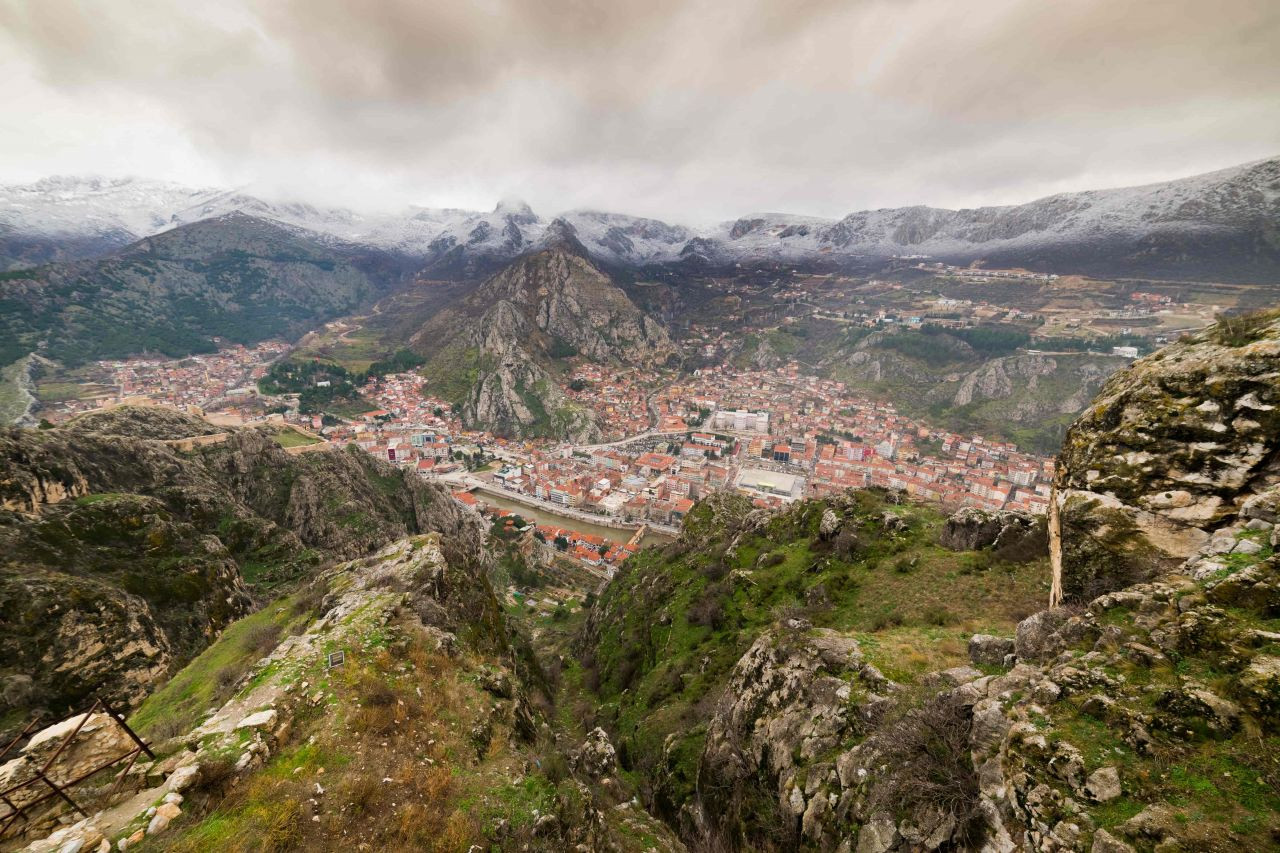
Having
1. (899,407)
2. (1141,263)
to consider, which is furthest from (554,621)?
(1141,263)

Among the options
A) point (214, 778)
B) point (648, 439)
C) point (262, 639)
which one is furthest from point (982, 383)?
point (214, 778)

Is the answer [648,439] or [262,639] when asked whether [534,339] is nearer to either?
[648,439]

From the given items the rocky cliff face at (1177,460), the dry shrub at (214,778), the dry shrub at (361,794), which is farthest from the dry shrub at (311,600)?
the rocky cliff face at (1177,460)

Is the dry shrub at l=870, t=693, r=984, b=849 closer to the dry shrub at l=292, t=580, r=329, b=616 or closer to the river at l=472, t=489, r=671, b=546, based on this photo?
the dry shrub at l=292, t=580, r=329, b=616

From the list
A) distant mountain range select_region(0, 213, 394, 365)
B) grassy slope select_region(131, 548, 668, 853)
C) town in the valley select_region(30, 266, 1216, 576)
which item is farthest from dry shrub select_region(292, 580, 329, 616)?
distant mountain range select_region(0, 213, 394, 365)

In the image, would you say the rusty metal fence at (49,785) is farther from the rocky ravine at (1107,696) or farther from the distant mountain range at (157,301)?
the distant mountain range at (157,301)

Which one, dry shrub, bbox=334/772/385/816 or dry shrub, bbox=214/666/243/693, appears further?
dry shrub, bbox=214/666/243/693
